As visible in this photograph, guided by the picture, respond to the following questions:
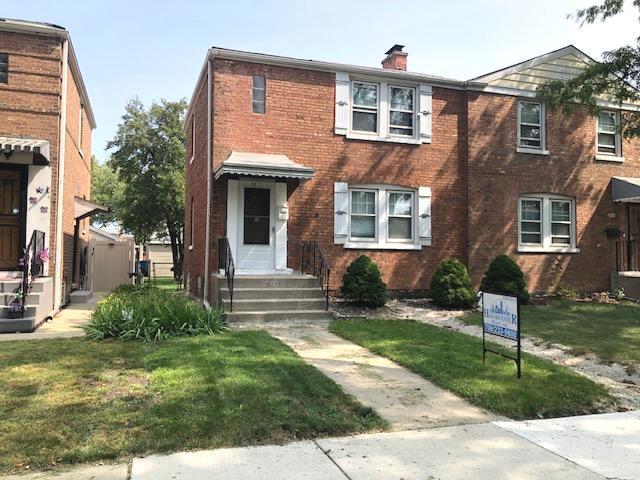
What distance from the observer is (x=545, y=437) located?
470 centimetres

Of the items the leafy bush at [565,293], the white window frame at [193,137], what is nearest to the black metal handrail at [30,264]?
the white window frame at [193,137]

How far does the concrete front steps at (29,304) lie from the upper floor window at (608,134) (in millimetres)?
15162

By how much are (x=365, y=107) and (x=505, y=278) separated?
A: 559 cm

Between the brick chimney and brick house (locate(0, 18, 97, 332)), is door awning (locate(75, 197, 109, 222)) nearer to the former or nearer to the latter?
brick house (locate(0, 18, 97, 332))

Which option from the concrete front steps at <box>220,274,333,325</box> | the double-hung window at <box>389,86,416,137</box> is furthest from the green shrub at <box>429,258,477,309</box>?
the double-hung window at <box>389,86,416,137</box>

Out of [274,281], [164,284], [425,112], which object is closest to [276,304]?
[274,281]

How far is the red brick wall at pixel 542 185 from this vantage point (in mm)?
14281

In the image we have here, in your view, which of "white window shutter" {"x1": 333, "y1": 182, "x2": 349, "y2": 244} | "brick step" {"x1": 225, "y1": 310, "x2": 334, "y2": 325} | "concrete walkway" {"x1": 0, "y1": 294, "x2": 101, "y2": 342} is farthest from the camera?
"white window shutter" {"x1": 333, "y1": 182, "x2": 349, "y2": 244}

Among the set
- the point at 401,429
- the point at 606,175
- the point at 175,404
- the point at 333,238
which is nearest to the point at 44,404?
the point at 175,404

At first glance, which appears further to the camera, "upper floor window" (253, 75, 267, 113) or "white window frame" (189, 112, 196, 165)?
"white window frame" (189, 112, 196, 165)

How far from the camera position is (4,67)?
11.0 metres

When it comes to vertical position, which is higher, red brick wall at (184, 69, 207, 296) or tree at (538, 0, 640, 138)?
tree at (538, 0, 640, 138)

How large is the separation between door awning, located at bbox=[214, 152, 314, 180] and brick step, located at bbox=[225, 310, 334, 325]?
3.06 m

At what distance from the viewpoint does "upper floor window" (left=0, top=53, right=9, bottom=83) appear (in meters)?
11.0
